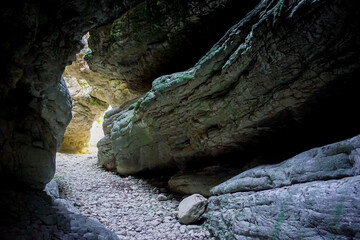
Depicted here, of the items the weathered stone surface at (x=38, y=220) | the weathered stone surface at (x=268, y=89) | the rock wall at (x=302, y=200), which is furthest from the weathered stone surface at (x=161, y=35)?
the weathered stone surface at (x=38, y=220)

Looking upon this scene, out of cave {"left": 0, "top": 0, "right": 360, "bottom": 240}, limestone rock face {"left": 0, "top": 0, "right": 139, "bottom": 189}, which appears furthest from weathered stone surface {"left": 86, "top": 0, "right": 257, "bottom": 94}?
limestone rock face {"left": 0, "top": 0, "right": 139, "bottom": 189}

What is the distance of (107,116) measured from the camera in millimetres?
12570

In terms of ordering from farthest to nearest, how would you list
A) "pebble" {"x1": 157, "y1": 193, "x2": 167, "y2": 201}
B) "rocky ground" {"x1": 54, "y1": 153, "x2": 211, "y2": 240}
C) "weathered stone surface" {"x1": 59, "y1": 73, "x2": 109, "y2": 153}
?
"weathered stone surface" {"x1": 59, "y1": 73, "x2": 109, "y2": 153} → "pebble" {"x1": 157, "y1": 193, "x2": 167, "y2": 201} → "rocky ground" {"x1": 54, "y1": 153, "x2": 211, "y2": 240}

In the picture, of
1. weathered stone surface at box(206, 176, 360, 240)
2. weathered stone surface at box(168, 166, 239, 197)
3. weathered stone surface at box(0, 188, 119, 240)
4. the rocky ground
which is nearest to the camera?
weathered stone surface at box(206, 176, 360, 240)

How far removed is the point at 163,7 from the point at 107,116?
305 inches

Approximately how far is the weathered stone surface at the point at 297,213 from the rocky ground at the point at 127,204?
3.80 feet

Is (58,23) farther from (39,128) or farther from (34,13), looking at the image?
(39,128)

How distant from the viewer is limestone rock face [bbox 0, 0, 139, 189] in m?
2.94

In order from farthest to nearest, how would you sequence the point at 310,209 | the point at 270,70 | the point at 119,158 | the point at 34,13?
the point at 119,158, the point at 270,70, the point at 310,209, the point at 34,13

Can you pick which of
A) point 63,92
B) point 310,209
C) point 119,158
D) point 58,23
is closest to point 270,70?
point 310,209

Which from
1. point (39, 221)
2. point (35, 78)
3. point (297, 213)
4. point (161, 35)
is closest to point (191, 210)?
point (297, 213)

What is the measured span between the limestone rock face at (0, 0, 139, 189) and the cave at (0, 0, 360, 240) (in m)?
0.02

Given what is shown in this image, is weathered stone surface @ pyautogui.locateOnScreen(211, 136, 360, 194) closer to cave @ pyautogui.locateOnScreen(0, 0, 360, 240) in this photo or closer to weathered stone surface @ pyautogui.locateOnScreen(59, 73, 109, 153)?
cave @ pyautogui.locateOnScreen(0, 0, 360, 240)

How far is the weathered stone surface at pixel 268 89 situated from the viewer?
410 cm
